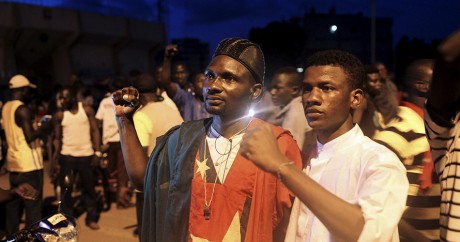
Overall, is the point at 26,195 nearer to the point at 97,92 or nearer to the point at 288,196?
the point at 288,196

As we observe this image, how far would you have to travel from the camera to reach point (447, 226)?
1823mm

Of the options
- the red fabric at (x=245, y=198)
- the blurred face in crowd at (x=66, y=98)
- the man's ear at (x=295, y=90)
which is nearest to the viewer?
the red fabric at (x=245, y=198)

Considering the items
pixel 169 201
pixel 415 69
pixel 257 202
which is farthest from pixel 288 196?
pixel 415 69

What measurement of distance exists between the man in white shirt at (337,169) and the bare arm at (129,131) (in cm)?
103

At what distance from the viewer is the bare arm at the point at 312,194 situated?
1.49m

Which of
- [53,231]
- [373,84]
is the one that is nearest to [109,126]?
[373,84]

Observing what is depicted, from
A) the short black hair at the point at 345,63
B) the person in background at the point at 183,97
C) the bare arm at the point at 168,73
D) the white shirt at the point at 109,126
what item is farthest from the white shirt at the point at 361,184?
the white shirt at the point at 109,126

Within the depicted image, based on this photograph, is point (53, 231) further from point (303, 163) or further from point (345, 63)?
point (345, 63)

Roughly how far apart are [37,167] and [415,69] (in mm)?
4738

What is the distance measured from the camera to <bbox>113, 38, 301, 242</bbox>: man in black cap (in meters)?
2.25

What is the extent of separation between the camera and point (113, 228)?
21.9 ft

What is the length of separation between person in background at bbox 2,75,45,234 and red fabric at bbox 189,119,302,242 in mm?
4147

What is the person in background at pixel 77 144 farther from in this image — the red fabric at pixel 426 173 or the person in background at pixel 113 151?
the red fabric at pixel 426 173

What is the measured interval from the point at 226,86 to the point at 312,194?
1030 millimetres
